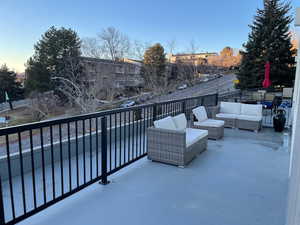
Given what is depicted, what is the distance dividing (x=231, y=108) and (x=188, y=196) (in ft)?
13.7

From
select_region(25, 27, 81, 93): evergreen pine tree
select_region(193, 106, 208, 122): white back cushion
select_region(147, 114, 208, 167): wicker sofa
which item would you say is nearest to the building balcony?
select_region(147, 114, 208, 167): wicker sofa

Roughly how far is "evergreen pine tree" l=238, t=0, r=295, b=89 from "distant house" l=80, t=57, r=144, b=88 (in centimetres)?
851

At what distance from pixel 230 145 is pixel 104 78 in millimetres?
11091

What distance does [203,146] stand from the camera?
392cm

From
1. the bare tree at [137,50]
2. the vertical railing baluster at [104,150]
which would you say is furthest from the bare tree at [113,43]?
the vertical railing baluster at [104,150]

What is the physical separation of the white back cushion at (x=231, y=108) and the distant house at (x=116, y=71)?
30.5 feet

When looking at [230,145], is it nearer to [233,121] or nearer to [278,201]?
[233,121]

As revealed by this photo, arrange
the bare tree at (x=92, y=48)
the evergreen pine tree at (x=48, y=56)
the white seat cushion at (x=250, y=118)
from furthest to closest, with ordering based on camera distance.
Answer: the evergreen pine tree at (x=48, y=56)
the bare tree at (x=92, y=48)
the white seat cushion at (x=250, y=118)

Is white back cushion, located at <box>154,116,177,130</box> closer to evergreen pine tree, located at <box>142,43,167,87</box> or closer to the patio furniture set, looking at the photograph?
the patio furniture set

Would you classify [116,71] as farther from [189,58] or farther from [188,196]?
[188,196]

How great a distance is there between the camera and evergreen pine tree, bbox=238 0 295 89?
1457 centimetres

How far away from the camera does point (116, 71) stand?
14758mm

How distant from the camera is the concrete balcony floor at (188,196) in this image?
2012 mm

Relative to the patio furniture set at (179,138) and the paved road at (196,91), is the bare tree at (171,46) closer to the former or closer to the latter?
the paved road at (196,91)
